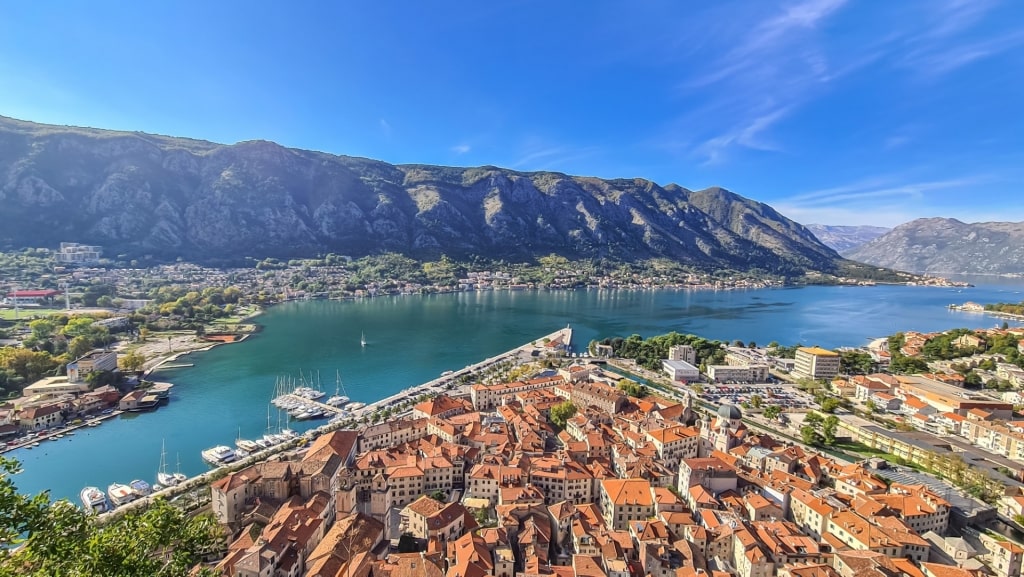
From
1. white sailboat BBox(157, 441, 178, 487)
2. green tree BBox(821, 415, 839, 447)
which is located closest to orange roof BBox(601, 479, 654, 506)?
green tree BBox(821, 415, 839, 447)

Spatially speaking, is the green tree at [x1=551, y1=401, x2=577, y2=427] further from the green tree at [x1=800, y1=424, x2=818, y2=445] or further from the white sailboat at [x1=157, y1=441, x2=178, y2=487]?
the white sailboat at [x1=157, y1=441, x2=178, y2=487]

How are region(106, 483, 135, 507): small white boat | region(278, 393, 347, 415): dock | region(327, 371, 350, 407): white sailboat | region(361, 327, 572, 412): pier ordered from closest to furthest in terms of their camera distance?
region(106, 483, 135, 507): small white boat, region(278, 393, 347, 415): dock, region(327, 371, 350, 407): white sailboat, region(361, 327, 572, 412): pier

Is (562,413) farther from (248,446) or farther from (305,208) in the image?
(305,208)

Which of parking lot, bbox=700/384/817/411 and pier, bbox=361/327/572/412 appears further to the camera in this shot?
parking lot, bbox=700/384/817/411

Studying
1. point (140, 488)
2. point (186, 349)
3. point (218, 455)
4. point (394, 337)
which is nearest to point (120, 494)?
point (140, 488)

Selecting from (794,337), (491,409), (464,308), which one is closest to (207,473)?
(491,409)

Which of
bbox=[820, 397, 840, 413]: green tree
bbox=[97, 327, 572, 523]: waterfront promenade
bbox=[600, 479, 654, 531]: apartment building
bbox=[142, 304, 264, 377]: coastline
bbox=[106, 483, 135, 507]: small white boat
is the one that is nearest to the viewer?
bbox=[600, 479, 654, 531]: apartment building
